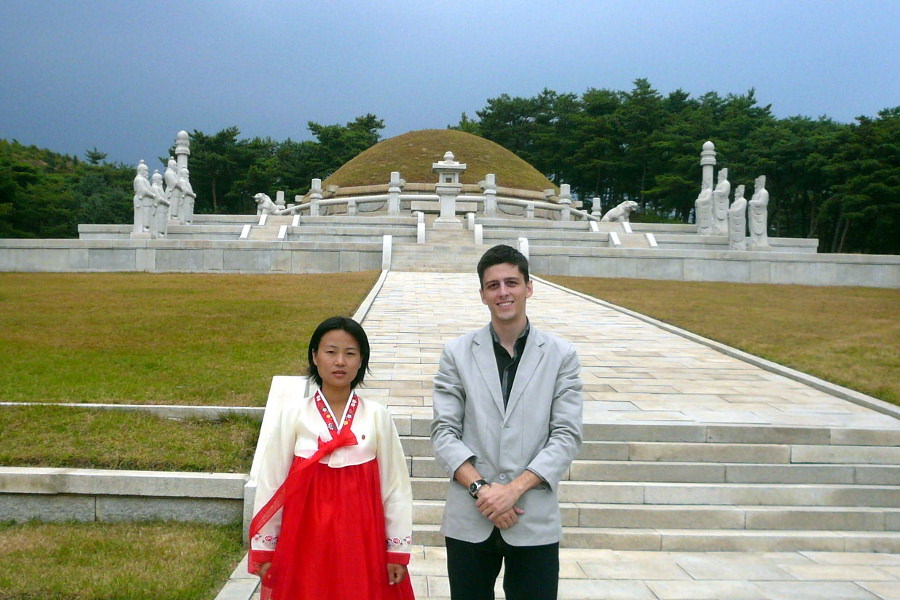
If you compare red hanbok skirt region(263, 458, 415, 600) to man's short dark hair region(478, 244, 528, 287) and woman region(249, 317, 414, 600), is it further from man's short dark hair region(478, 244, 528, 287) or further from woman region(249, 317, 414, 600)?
man's short dark hair region(478, 244, 528, 287)

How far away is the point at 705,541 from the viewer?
4.21 meters

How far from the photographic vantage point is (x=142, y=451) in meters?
4.68

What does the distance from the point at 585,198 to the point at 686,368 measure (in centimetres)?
5087

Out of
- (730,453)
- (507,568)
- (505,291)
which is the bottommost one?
(730,453)

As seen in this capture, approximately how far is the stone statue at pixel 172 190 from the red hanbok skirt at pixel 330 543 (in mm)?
22903

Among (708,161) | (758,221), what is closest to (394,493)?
(758,221)

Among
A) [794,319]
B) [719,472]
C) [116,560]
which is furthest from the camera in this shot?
[794,319]

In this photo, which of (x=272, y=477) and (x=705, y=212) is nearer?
(x=272, y=477)

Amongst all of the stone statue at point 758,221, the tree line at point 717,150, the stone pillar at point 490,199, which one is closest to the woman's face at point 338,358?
the stone statue at point 758,221

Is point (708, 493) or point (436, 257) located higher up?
point (436, 257)

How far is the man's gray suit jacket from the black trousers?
0.04 metres

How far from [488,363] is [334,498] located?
65 centimetres

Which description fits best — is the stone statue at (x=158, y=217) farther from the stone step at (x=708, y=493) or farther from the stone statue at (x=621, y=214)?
the stone step at (x=708, y=493)

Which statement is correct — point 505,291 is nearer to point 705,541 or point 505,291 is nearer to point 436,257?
point 705,541
